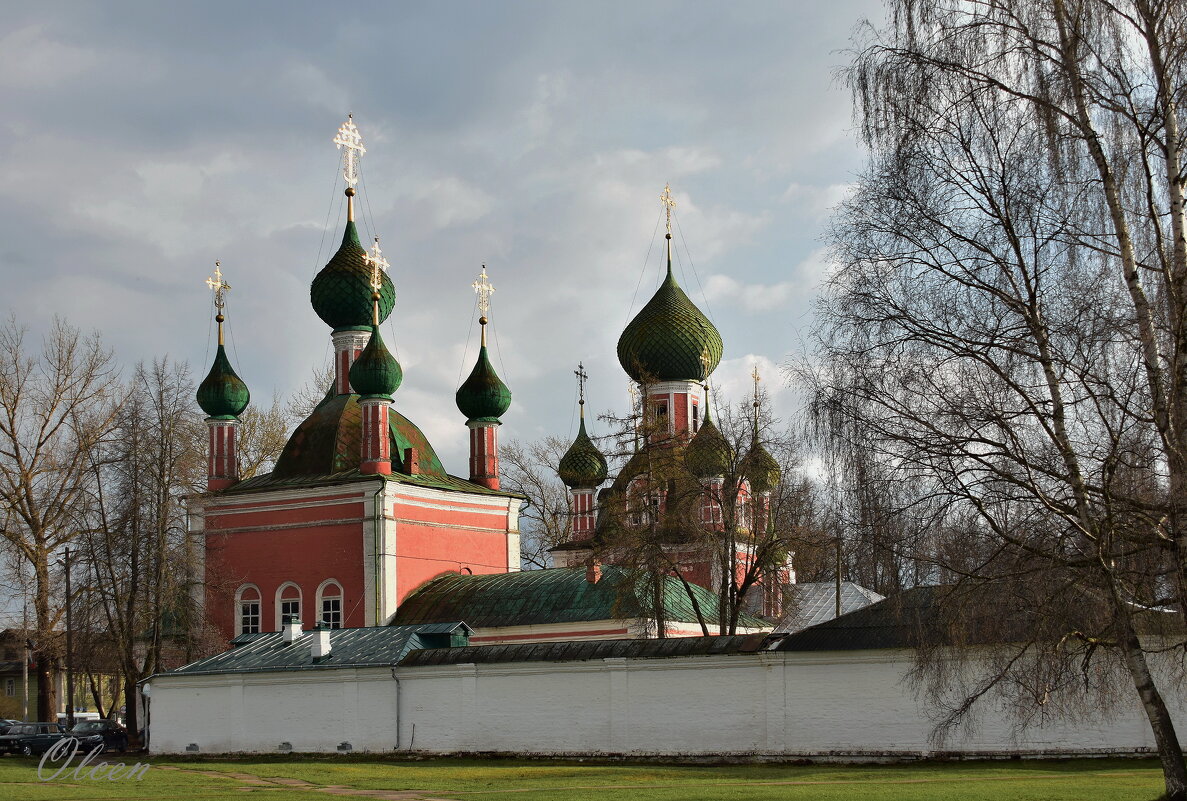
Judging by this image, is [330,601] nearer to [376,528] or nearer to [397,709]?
[376,528]

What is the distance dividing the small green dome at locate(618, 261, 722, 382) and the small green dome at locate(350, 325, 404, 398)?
21.1 feet

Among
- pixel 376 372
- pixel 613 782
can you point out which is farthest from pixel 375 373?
pixel 613 782

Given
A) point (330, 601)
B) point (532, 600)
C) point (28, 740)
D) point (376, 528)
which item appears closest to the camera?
point (28, 740)

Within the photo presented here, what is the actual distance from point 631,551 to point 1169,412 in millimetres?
14143

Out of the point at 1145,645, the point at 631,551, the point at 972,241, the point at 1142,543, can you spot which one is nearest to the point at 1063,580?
the point at 1142,543

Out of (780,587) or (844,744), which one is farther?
(780,587)

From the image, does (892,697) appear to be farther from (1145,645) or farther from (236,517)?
A: (236,517)

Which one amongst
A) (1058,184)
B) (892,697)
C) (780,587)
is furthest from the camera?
(780,587)

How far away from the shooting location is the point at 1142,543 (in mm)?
10742

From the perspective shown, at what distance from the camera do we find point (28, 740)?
2612 cm

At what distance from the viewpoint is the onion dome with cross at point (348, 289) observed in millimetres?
34938

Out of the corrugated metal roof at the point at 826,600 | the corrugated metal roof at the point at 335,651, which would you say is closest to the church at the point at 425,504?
the corrugated metal roof at the point at 826,600

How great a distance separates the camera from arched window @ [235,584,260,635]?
32188 millimetres

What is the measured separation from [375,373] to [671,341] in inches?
313
